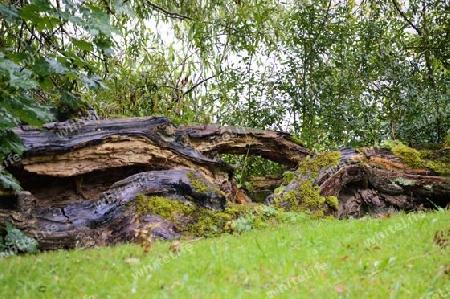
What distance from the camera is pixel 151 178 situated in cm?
794

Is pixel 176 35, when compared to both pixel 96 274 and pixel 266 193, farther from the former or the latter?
pixel 96 274

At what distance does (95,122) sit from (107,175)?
931 mm

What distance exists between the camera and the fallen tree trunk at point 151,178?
7090 millimetres

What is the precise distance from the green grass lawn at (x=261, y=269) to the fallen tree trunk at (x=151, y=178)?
115 centimetres

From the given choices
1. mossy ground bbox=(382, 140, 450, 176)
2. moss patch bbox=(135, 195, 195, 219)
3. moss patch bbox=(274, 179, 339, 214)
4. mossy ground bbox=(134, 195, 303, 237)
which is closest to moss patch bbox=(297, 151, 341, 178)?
moss patch bbox=(274, 179, 339, 214)

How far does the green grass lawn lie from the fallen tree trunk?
1.15 m

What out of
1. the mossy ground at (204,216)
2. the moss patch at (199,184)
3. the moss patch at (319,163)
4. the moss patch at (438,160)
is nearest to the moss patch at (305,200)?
the moss patch at (319,163)

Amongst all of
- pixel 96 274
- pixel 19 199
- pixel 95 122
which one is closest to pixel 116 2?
pixel 96 274

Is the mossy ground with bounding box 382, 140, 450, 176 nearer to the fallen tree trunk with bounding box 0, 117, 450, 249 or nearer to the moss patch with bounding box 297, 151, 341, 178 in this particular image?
the fallen tree trunk with bounding box 0, 117, 450, 249

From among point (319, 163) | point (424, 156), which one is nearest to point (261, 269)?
point (319, 163)

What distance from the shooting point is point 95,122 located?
844cm

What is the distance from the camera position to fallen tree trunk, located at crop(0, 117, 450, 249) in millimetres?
7090

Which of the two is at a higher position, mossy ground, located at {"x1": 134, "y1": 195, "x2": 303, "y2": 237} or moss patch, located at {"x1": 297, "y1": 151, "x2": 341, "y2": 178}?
moss patch, located at {"x1": 297, "y1": 151, "x2": 341, "y2": 178}

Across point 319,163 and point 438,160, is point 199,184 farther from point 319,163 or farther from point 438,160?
point 438,160
